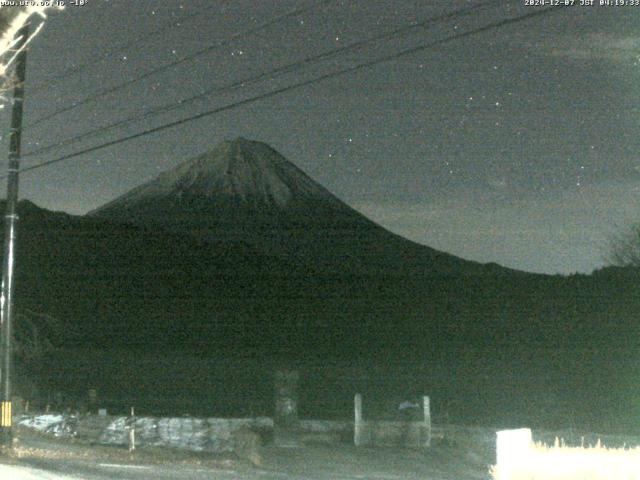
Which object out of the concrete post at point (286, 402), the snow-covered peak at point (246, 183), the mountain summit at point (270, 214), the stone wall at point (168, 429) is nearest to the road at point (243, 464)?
the stone wall at point (168, 429)

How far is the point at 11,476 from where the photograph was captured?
12.8 metres

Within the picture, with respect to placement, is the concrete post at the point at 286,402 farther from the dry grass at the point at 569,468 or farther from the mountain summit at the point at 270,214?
the mountain summit at the point at 270,214

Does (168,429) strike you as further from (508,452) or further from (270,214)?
(270,214)

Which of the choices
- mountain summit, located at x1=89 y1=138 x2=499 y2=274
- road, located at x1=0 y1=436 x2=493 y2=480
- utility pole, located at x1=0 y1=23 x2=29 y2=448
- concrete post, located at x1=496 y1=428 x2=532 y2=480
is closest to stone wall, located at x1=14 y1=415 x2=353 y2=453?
road, located at x1=0 y1=436 x2=493 y2=480

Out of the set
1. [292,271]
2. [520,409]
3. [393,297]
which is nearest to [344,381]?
[520,409]

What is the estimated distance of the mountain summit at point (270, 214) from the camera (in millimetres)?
163750

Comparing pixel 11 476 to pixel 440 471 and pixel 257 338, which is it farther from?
pixel 257 338

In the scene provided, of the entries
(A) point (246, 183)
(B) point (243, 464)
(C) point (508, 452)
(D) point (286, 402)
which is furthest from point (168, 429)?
(A) point (246, 183)

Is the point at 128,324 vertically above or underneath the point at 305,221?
underneath

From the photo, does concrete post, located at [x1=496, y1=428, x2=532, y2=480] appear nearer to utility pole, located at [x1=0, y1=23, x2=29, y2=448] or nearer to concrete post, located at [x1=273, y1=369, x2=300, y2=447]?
utility pole, located at [x1=0, y1=23, x2=29, y2=448]

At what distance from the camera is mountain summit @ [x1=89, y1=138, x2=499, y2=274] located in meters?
164

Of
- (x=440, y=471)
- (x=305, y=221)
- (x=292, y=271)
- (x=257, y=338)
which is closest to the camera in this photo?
(x=440, y=471)

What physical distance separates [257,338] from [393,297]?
18.7 m

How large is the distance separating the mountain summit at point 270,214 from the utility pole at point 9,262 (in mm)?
133759
